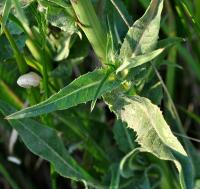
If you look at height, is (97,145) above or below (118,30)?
below

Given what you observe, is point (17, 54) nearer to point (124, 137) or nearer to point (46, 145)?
point (46, 145)

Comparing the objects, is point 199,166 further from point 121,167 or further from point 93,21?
point 93,21

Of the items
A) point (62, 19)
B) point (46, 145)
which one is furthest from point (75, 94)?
point (46, 145)

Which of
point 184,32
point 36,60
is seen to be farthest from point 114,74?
point 184,32

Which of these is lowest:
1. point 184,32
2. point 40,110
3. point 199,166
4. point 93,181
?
point 199,166

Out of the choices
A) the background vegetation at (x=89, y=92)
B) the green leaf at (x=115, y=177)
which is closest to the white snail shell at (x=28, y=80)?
the background vegetation at (x=89, y=92)

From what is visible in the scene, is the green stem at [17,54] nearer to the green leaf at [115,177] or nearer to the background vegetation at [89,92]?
the background vegetation at [89,92]

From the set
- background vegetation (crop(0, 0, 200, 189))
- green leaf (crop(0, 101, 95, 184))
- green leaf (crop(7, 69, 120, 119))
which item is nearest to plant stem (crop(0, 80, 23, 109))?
background vegetation (crop(0, 0, 200, 189))

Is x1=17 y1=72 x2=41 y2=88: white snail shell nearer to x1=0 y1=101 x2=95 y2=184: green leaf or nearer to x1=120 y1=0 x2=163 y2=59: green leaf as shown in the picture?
x1=0 y1=101 x2=95 y2=184: green leaf
